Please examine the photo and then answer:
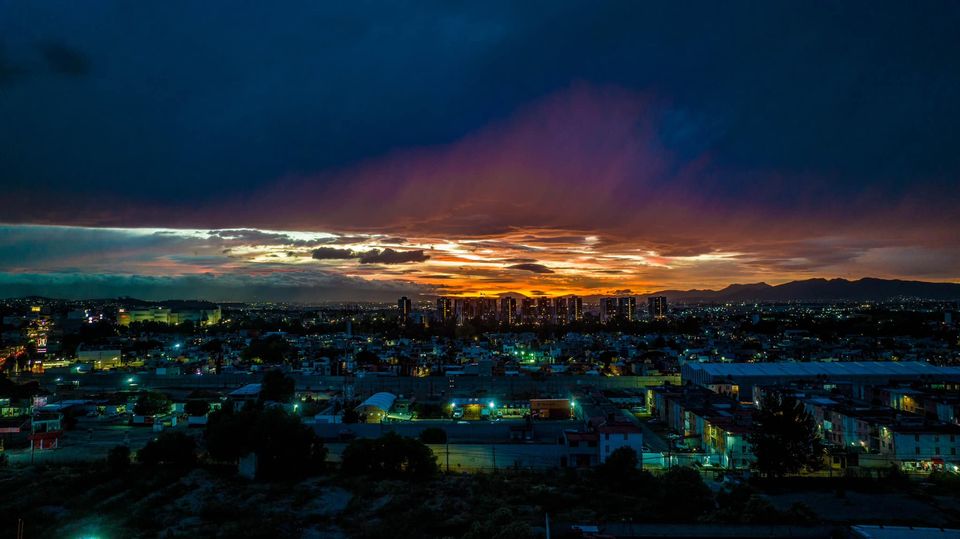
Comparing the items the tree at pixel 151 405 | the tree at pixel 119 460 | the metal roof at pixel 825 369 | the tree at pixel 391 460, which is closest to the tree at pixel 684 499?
the tree at pixel 391 460

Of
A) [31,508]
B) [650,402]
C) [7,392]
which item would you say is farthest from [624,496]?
[7,392]

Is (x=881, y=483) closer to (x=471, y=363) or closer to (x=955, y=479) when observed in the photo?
(x=955, y=479)

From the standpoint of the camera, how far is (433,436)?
34.5 ft

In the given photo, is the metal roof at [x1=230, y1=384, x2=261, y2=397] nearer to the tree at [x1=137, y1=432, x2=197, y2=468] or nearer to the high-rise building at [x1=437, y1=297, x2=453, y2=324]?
the tree at [x1=137, y1=432, x2=197, y2=468]

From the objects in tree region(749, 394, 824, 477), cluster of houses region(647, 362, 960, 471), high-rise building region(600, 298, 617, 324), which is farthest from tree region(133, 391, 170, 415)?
high-rise building region(600, 298, 617, 324)

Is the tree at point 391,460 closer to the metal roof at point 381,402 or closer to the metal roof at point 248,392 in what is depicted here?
the metal roof at point 381,402

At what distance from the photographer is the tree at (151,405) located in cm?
1428

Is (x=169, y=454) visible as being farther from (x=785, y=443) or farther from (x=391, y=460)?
(x=785, y=443)

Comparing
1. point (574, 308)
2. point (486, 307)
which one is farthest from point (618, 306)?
point (486, 307)

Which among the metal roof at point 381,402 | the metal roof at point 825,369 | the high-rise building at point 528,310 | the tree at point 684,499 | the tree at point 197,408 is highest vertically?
the high-rise building at point 528,310

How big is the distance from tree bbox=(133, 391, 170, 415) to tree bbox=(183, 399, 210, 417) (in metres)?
0.52

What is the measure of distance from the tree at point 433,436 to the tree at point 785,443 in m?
4.95

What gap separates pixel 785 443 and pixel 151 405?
13248 millimetres

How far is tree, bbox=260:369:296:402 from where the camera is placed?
1588 cm
